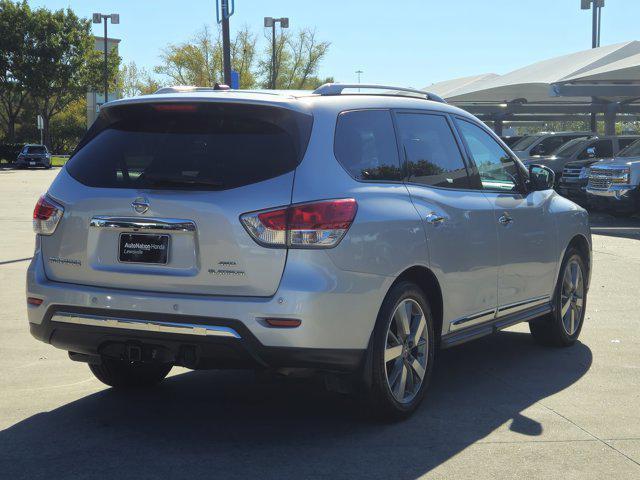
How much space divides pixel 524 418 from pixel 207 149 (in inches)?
90.8

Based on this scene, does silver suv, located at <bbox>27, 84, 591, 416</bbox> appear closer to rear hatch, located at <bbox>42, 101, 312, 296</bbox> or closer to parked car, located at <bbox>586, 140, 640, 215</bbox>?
rear hatch, located at <bbox>42, 101, 312, 296</bbox>

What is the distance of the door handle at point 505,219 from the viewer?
6506mm

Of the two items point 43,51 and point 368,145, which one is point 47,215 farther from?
point 43,51

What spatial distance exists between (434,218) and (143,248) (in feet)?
5.53

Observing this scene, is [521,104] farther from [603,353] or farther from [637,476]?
[637,476]

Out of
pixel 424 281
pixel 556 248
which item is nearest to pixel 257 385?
pixel 424 281

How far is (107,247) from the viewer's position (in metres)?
5.09

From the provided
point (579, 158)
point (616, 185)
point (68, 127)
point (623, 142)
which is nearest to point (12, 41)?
point (68, 127)

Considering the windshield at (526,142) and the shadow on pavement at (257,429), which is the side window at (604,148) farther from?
the shadow on pavement at (257,429)

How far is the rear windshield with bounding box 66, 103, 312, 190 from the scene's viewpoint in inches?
195

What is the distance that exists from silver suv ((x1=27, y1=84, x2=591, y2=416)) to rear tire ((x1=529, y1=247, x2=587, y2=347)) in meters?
1.89

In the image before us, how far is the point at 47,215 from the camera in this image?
535cm

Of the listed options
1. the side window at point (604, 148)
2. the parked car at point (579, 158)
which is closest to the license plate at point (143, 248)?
the parked car at point (579, 158)

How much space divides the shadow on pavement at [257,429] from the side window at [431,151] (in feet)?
4.34
